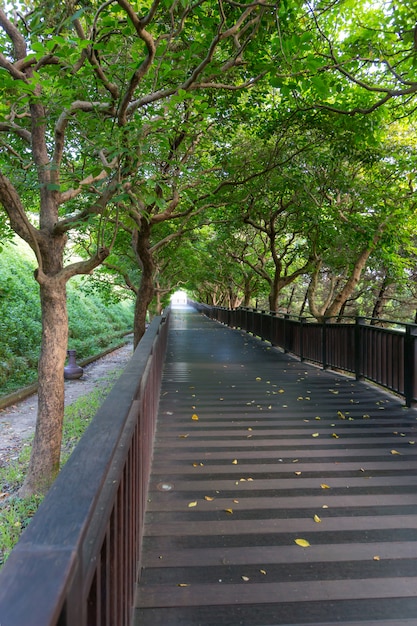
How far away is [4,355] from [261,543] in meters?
12.6

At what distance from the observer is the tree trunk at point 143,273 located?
11517mm

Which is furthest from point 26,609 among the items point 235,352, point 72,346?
point 72,346

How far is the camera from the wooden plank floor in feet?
7.83

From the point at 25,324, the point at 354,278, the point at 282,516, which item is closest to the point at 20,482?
the point at 282,516

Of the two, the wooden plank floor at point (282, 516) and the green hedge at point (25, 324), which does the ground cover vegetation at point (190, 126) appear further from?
the green hedge at point (25, 324)

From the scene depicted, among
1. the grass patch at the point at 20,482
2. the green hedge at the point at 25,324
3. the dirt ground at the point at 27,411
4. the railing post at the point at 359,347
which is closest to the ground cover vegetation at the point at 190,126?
the grass patch at the point at 20,482

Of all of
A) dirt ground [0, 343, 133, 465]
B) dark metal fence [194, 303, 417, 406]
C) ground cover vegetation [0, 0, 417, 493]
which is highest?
ground cover vegetation [0, 0, 417, 493]

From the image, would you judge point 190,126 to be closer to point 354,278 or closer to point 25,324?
point 354,278

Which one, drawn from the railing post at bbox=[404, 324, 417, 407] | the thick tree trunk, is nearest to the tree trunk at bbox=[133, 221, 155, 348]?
the thick tree trunk

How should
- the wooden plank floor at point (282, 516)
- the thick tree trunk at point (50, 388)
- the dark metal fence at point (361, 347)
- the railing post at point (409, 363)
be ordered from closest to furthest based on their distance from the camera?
1. the wooden plank floor at point (282, 516)
2. the railing post at point (409, 363)
3. the dark metal fence at point (361, 347)
4. the thick tree trunk at point (50, 388)

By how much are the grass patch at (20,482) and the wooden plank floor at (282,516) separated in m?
1.02

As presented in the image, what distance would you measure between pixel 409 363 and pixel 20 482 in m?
6.51

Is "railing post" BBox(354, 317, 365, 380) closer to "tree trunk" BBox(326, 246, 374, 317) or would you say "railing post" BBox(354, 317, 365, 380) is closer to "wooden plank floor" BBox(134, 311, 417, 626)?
"wooden plank floor" BBox(134, 311, 417, 626)

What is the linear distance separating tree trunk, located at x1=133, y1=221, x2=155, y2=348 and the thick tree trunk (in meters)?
5.00
